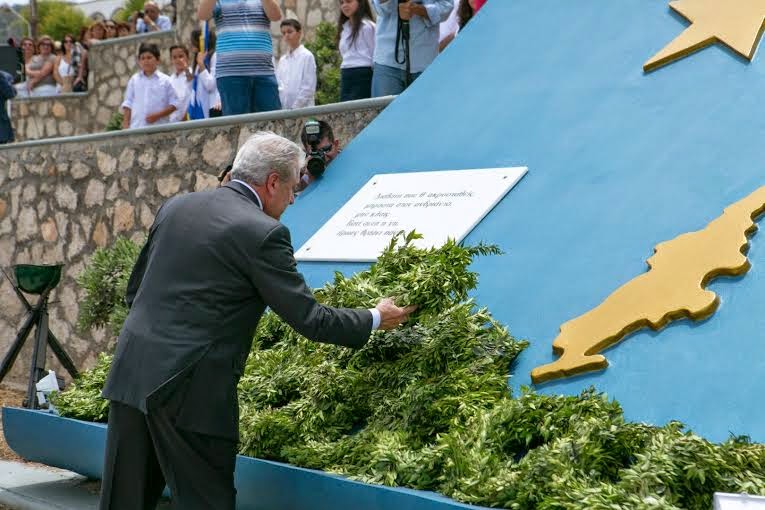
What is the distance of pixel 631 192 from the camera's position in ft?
13.9

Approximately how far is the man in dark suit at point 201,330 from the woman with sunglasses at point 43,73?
44.3ft

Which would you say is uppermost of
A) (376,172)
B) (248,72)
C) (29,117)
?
(29,117)

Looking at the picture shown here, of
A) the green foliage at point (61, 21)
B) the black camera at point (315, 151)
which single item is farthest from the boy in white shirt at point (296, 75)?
the green foliage at point (61, 21)

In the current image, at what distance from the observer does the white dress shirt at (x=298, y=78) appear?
26.9 ft

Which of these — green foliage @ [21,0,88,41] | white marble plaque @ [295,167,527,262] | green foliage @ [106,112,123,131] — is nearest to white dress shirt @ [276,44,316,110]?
white marble plaque @ [295,167,527,262]

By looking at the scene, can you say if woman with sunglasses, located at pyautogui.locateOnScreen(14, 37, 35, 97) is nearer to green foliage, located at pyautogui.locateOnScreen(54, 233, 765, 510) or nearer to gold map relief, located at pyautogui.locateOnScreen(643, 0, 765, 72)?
green foliage, located at pyautogui.locateOnScreen(54, 233, 765, 510)

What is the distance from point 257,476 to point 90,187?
5186mm

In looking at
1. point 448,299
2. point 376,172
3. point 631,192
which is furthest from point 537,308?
point 376,172

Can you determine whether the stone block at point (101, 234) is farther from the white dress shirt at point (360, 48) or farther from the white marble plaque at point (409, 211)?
the white marble plaque at point (409, 211)

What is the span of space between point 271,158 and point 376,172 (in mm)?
1956

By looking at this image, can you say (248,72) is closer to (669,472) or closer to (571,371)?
(571,371)

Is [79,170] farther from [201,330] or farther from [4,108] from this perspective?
[201,330]

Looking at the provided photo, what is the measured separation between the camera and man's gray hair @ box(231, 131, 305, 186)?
3.59 metres

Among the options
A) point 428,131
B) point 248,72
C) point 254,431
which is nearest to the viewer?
point 254,431
